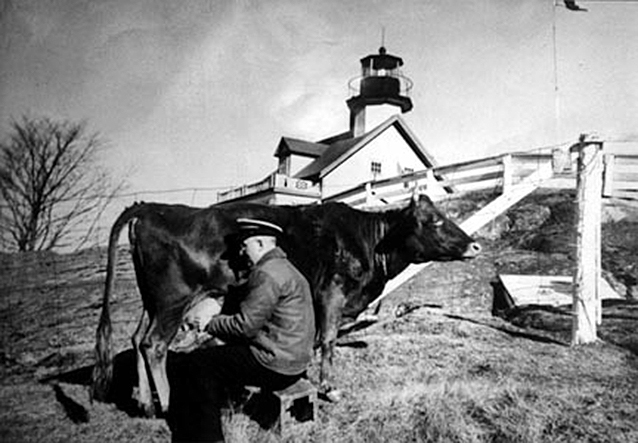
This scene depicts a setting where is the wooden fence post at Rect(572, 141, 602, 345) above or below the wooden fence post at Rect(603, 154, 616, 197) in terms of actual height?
below

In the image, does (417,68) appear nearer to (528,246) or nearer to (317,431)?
(528,246)

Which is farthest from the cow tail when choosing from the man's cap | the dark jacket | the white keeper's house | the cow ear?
the cow ear

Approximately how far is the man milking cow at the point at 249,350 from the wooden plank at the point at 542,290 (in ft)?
4.41

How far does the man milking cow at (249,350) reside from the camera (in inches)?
94.3

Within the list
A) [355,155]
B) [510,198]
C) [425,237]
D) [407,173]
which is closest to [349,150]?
[355,155]

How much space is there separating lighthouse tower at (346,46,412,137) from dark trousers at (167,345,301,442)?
1.52 meters

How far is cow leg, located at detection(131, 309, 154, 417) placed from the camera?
2.44m

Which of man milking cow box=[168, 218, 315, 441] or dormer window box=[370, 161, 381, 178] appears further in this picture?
dormer window box=[370, 161, 381, 178]

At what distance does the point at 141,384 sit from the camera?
2.44 m

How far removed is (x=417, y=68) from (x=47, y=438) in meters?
2.93

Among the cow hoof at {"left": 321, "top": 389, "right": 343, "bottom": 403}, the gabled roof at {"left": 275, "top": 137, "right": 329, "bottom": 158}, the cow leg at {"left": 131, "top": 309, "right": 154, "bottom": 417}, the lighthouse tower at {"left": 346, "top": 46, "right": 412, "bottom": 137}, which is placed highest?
the lighthouse tower at {"left": 346, "top": 46, "right": 412, "bottom": 137}

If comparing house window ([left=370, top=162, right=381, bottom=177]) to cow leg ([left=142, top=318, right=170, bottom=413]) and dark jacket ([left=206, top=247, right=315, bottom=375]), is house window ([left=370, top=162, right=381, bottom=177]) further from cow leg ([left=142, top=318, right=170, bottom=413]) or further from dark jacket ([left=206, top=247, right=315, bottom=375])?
cow leg ([left=142, top=318, right=170, bottom=413])

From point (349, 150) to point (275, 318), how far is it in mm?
1180

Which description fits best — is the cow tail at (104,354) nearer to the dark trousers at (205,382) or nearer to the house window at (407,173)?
the dark trousers at (205,382)
